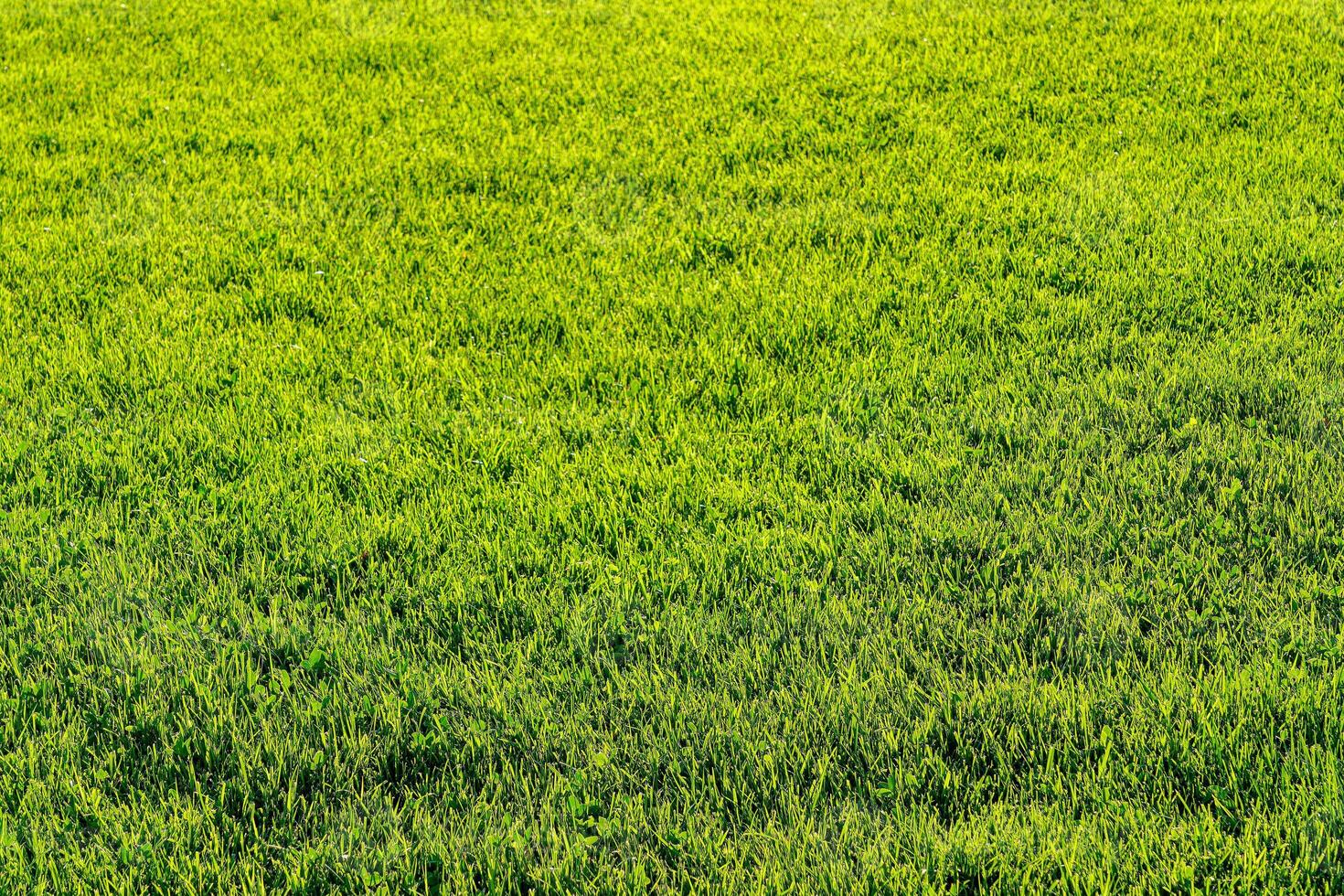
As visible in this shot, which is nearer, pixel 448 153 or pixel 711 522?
pixel 711 522

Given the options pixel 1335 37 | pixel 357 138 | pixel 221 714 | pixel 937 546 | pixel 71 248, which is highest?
pixel 1335 37

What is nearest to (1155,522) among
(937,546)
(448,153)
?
(937,546)

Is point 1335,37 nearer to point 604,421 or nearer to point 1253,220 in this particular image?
point 1253,220

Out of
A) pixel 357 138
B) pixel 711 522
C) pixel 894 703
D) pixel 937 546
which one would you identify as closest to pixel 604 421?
pixel 711 522

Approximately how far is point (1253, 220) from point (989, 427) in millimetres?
2749

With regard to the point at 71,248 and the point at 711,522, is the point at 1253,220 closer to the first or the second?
the point at 711,522

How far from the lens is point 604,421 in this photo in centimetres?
489

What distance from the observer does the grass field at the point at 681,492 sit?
305 centimetres

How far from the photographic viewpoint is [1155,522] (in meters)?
4.06

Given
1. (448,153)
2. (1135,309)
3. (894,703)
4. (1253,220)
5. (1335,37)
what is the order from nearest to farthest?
1. (894,703)
2. (1135,309)
3. (1253,220)
4. (448,153)
5. (1335,37)

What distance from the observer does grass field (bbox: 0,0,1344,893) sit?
3.05m

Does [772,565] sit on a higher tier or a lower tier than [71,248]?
lower

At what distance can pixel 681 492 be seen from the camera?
438cm

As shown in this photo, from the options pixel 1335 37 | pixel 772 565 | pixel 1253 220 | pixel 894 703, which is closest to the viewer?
pixel 894 703
